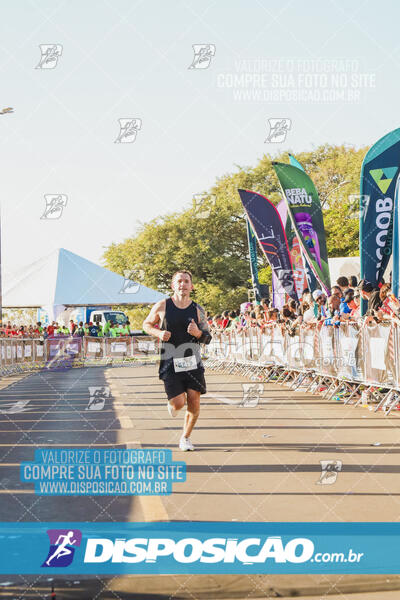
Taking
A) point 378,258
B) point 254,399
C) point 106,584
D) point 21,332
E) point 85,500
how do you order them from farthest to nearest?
point 21,332
point 254,399
point 378,258
point 85,500
point 106,584

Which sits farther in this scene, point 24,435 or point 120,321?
point 120,321

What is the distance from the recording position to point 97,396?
1678 centimetres

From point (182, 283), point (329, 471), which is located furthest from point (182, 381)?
point (329, 471)

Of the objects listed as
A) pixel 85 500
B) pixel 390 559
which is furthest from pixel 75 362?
pixel 390 559

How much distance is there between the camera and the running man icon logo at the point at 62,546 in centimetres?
462

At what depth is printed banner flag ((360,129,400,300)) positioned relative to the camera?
1438cm

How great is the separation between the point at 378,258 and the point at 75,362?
67.3 ft

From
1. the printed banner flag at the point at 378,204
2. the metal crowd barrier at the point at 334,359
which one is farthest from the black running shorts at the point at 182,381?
the printed banner flag at the point at 378,204

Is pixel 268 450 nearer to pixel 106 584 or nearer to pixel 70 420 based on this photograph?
pixel 70 420

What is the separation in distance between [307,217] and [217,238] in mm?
41414

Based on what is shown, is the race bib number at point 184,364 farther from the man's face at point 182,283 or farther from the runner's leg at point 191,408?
the man's face at point 182,283

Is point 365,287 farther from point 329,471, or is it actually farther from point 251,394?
point 329,471

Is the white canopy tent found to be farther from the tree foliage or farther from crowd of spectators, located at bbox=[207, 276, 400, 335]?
crowd of spectators, located at bbox=[207, 276, 400, 335]

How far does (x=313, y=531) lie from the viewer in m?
5.11
